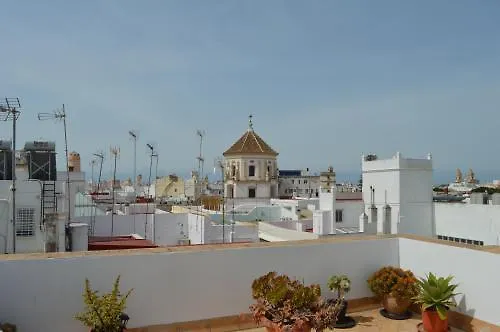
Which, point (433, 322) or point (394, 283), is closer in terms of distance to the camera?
point (433, 322)

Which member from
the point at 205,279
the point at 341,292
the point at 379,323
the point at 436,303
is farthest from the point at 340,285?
the point at 205,279

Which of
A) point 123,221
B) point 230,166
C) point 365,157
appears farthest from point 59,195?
point 230,166

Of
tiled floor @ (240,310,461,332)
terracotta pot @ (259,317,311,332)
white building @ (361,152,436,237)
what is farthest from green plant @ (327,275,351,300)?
white building @ (361,152,436,237)

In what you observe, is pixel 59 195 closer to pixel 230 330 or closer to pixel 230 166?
pixel 230 330

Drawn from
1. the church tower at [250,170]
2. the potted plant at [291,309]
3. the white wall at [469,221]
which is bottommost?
the white wall at [469,221]

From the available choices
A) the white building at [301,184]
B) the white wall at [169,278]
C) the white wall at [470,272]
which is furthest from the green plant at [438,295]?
the white building at [301,184]

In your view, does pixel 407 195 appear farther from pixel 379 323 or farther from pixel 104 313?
pixel 104 313

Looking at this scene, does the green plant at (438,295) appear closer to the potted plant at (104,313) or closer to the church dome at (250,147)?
the potted plant at (104,313)

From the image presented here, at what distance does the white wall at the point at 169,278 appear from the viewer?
15.7 ft

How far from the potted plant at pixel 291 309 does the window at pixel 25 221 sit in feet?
32.5

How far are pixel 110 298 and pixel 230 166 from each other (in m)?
39.0

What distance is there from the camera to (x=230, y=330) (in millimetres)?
5566

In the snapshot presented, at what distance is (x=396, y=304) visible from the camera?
6.06 m

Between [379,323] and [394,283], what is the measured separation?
60 cm
